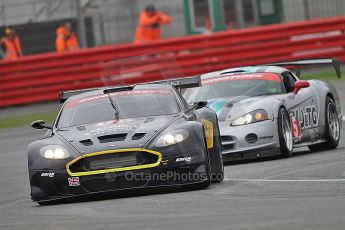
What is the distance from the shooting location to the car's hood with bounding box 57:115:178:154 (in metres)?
10.7

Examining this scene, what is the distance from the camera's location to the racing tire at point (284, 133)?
46.9 ft

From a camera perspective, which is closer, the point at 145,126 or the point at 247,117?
the point at 145,126

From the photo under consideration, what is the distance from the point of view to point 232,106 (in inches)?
575

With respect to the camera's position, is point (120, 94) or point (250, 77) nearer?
point (120, 94)

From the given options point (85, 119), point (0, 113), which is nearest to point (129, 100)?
point (85, 119)

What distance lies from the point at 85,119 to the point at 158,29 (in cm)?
1674

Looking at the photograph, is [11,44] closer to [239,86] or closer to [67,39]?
[67,39]

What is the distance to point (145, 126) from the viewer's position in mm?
11109

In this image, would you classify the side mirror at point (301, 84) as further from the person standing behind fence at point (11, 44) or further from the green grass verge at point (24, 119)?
the person standing behind fence at point (11, 44)

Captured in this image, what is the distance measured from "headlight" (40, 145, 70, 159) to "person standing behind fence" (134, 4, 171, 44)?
1731cm

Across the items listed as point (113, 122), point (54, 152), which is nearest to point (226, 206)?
point (54, 152)

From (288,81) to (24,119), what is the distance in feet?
34.3

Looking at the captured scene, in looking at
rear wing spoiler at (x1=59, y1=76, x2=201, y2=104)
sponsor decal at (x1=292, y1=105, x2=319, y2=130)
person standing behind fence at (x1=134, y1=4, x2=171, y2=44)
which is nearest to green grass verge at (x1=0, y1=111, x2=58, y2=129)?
person standing behind fence at (x1=134, y1=4, x2=171, y2=44)

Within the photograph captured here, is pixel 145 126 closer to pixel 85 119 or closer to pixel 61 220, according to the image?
pixel 85 119
